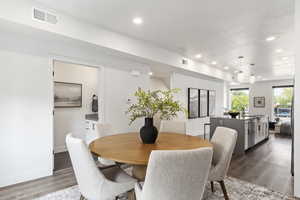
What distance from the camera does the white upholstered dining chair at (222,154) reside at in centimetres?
193

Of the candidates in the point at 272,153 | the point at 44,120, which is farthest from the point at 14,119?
the point at 272,153

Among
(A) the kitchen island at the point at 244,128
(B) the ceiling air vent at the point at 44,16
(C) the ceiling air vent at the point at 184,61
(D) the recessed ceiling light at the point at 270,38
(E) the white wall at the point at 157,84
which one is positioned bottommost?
(A) the kitchen island at the point at 244,128

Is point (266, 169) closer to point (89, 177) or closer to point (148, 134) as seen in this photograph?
point (148, 134)

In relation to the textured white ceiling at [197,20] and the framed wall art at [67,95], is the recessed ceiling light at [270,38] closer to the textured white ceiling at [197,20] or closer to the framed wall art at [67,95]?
the textured white ceiling at [197,20]

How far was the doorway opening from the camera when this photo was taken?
14.4 ft

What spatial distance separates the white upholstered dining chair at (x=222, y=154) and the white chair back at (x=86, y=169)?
48.0 inches

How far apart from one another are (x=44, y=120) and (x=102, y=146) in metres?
1.64

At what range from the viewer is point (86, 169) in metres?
1.55

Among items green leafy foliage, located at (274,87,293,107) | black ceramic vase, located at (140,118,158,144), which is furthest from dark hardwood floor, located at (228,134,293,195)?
green leafy foliage, located at (274,87,293,107)

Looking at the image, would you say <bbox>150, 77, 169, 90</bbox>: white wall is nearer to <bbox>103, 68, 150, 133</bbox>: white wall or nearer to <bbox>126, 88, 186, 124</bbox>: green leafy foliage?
<bbox>103, 68, 150, 133</bbox>: white wall

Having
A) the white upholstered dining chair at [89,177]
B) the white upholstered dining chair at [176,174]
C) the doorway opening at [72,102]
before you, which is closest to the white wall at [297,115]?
the white upholstered dining chair at [176,174]

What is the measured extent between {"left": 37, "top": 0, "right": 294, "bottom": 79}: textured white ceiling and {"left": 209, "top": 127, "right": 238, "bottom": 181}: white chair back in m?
1.80

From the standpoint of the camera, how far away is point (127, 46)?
3.54 m

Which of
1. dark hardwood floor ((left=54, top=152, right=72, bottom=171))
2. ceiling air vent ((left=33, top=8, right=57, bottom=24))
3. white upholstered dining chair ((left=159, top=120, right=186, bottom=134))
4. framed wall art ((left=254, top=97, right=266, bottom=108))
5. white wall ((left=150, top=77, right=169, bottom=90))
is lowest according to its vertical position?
dark hardwood floor ((left=54, top=152, right=72, bottom=171))
